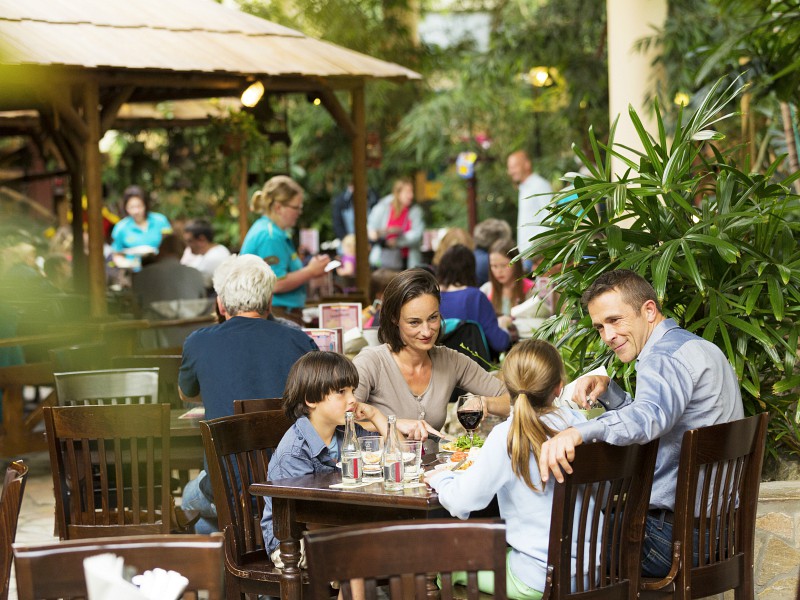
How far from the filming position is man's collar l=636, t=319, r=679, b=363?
3.51m

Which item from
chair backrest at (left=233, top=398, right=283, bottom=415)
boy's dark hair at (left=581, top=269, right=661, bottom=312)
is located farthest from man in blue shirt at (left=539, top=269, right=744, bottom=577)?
chair backrest at (left=233, top=398, right=283, bottom=415)

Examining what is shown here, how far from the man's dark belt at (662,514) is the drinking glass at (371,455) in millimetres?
799

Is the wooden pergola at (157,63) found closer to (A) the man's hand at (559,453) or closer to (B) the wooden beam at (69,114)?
(B) the wooden beam at (69,114)

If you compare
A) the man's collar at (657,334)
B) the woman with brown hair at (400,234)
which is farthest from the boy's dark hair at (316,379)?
the woman with brown hair at (400,234)

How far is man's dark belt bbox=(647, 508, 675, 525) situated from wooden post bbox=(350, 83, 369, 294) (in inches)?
240

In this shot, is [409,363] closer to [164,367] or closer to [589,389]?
[589,389]

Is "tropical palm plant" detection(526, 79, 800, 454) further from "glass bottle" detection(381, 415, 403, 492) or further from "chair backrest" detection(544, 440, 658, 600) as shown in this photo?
"glass bottle" detection(381, 415, 403, 492)

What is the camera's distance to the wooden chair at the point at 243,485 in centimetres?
370

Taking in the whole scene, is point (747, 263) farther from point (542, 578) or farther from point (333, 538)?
point (333, 538)

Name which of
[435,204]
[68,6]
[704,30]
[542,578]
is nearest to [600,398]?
[542,578]

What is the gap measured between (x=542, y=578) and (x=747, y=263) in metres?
1.75

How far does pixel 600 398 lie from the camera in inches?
151

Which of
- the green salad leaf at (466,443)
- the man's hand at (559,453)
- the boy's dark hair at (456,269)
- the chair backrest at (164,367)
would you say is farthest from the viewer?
the boy's dark hair at (456,269)

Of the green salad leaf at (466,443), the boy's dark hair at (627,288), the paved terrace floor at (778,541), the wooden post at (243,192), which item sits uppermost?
the wooden post at (243,192)
